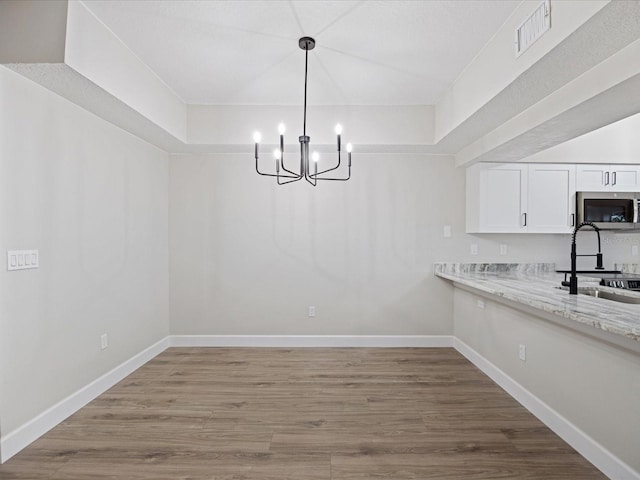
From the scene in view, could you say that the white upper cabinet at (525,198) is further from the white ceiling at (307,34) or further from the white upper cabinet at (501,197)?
the white ceiling at (307,34)

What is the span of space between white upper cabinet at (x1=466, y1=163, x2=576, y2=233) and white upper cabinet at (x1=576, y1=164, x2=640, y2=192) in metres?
0.18

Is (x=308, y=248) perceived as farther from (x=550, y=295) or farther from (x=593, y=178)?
(x=593, y=178)

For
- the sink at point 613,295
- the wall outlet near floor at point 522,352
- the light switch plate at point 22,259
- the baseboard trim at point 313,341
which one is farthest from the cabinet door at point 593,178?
the light switch plate at point 22,259

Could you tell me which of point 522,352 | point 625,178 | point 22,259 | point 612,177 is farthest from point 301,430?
point 625,178

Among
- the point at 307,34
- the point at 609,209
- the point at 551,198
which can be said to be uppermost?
the point at 307,34

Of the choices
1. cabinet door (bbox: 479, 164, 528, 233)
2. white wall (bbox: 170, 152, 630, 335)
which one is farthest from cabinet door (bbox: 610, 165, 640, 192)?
white wall (bbox: 170, 152, 630, 335)

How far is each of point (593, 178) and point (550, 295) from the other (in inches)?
86.8

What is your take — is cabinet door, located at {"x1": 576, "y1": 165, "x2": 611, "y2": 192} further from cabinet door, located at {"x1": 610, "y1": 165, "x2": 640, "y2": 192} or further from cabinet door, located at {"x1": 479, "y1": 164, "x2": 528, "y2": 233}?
cabinet door, located at {"x1": 479, "y1": 164, "x2": 528, "y2": 233}

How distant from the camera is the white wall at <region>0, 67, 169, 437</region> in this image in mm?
2398

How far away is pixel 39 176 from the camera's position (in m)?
2.62

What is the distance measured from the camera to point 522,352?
10.3ft

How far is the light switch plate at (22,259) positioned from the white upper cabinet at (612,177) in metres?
5.07

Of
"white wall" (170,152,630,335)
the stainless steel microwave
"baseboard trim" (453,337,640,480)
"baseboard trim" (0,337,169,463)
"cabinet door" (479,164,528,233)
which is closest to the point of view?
"baseboard trim" (453,337,640,480)

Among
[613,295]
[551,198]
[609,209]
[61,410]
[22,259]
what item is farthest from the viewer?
[551,198]
